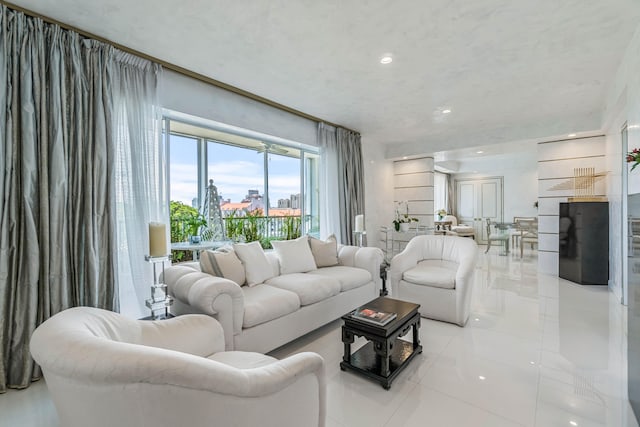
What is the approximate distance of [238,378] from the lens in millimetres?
912

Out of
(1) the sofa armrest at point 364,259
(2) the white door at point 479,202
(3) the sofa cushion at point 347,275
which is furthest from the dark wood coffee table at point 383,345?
(2) the white door at point 479,202

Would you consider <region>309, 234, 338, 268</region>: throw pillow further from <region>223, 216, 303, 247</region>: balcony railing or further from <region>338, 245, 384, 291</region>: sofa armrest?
<region>223, 216, 303, 247</region>: balcony railing

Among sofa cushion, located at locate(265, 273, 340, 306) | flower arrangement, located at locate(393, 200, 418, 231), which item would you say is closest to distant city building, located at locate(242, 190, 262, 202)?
sofa cushion, located at locate(265, 273, 340, 306)

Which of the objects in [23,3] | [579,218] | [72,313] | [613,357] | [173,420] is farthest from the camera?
[579,218]

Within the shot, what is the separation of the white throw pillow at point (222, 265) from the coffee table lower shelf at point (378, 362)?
119 cm

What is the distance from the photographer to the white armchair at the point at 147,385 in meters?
0.78

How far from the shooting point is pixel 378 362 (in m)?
2.11

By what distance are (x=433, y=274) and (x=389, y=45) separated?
7.78 ft

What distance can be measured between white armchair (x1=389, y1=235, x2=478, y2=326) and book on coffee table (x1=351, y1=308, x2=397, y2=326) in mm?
1100

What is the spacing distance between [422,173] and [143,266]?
5.60m

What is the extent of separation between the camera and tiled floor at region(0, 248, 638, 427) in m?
1.66

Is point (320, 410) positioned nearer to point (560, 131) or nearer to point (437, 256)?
point (437, 256)

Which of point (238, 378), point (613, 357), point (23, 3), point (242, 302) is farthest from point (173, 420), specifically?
point (613, 357)

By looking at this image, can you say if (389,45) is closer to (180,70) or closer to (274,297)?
(180,70)
